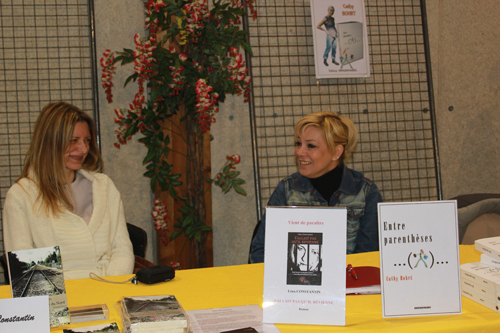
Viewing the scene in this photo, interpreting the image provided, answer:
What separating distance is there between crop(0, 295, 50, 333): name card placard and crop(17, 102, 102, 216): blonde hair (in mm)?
1169

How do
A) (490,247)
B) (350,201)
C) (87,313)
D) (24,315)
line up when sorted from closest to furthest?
(24,315) → (87,313) → (490,247) → (350,201)

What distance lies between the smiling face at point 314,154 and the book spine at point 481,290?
47.1 inches

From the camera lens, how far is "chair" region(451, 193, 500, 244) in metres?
2.86

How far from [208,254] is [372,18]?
2.28m

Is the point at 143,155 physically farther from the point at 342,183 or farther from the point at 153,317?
the point at 153,317

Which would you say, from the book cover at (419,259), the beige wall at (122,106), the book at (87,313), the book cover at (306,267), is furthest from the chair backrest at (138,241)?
the book cover at (419,259)

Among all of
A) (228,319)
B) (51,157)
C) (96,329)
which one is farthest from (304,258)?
(51,157)

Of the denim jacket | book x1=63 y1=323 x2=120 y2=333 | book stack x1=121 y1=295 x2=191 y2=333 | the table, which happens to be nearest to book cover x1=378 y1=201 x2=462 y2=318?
the table

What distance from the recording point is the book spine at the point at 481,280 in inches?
54.3

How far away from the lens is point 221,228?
371 centimetres

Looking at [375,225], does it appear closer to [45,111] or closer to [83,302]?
[83,302]

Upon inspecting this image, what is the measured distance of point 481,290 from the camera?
1.44 m

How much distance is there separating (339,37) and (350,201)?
160cm

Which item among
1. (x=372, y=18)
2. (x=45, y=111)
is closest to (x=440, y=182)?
(x=372, y=18)
